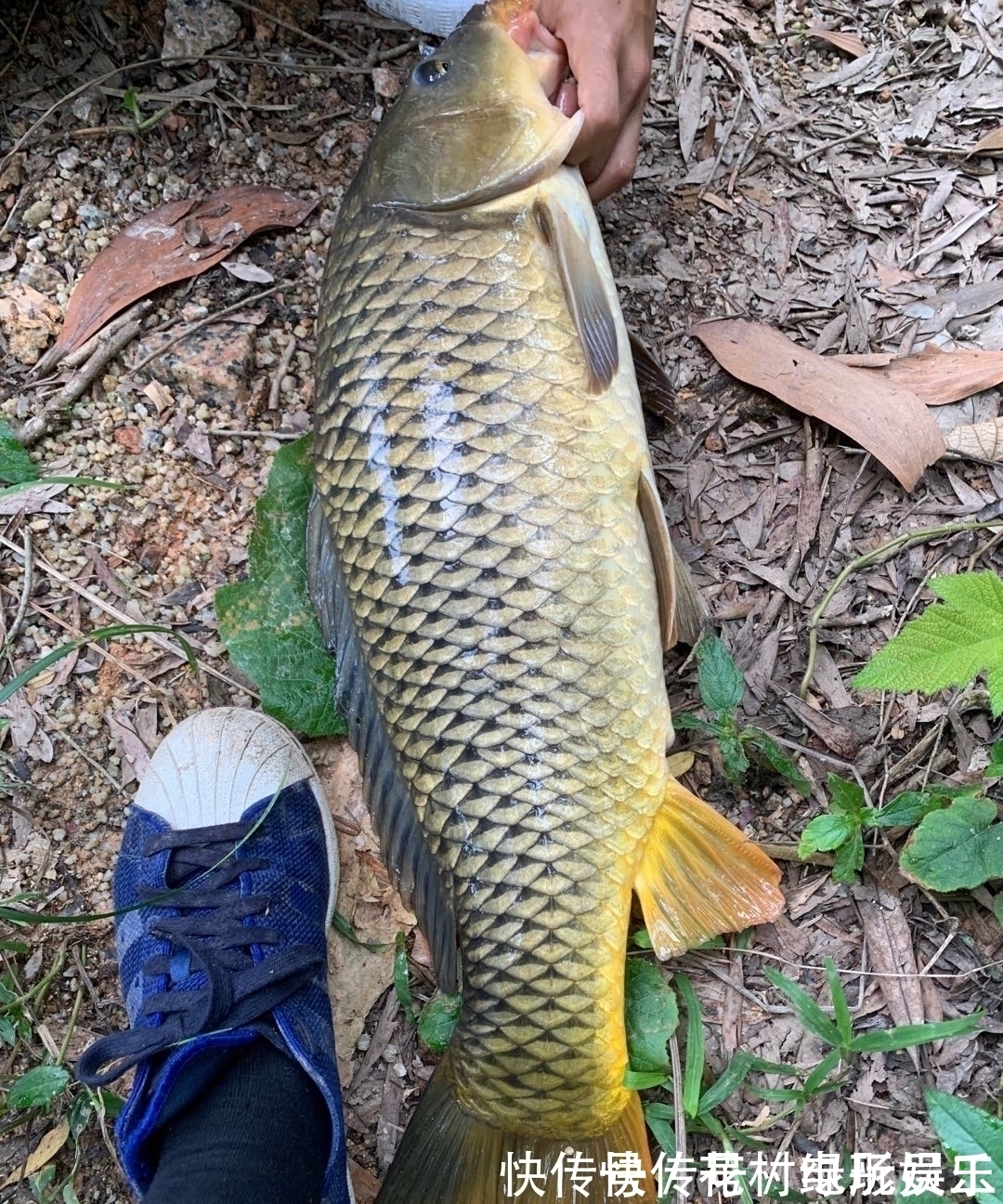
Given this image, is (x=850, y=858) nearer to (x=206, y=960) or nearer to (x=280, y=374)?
(x=206, y=960)

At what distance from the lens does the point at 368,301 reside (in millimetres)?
1760

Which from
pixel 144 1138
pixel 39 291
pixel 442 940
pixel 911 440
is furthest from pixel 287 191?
pixel 144 1138

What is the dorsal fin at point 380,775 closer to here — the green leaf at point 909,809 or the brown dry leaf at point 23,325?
the green leaf at point 909,809

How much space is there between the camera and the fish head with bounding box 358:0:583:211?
1737mm

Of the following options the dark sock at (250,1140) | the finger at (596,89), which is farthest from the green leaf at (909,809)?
the finger at (596,89)

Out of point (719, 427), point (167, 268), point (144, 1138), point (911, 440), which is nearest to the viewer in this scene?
point (144, 1138)

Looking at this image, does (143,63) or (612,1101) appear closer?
(612,1101)

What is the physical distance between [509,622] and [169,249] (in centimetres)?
149

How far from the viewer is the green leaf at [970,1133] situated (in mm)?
1547

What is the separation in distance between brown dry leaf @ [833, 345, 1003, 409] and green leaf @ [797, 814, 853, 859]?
3.13ft

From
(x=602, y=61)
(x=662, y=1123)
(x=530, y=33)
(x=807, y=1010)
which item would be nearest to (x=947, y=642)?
(x=807, y=1010)

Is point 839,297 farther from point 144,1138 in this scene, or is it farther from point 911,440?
point 144,1138

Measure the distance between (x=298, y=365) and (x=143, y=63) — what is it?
3.02 feet

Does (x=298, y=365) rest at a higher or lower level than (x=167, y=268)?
lower
